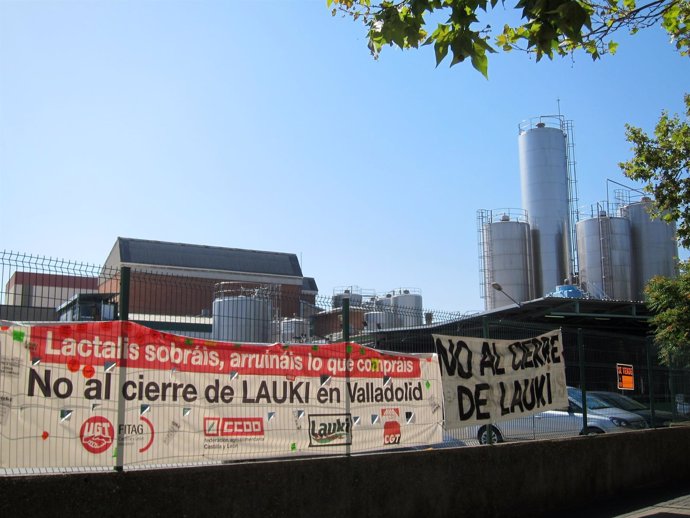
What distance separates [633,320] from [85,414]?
34028mm

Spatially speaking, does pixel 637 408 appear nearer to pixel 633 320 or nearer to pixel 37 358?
pixel 37 358

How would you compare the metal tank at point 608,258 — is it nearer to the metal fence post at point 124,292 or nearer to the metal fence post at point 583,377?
the metal fence post at point 583,377

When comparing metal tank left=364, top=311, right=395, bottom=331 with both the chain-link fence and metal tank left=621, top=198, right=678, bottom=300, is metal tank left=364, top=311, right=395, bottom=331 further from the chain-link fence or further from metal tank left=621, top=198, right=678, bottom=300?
metal tank left=621, top=198, right=678, bottom=300

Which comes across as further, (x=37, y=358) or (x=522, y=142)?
(x=522, y=142)

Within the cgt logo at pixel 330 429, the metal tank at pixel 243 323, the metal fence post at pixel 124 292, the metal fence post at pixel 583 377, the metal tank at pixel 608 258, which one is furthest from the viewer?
the metal tank at pixel 608 258

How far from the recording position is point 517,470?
30.9 feet

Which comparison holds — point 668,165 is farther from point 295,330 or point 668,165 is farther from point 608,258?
point 608,258

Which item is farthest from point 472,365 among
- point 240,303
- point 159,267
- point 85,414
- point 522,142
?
point 159,267

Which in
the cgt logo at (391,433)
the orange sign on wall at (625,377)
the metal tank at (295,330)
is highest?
the metal tank at (295,330)

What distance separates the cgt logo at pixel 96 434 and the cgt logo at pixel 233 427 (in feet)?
3.00

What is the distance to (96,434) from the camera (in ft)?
19.6

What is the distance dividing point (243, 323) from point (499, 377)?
12.8 feet

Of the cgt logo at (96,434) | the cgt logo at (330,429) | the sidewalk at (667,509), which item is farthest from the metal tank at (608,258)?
the cgt logo at (96,434)

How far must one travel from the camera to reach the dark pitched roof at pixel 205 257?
7019 centimetres
